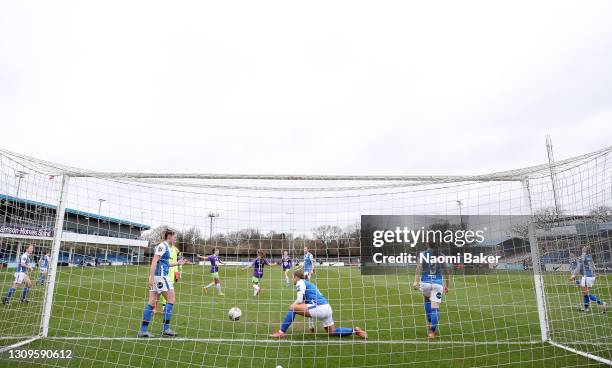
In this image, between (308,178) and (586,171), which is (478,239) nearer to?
(586,171)

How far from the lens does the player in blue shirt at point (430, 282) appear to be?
22.6ft

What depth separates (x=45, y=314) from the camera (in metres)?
6.39

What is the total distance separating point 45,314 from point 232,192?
3696mm

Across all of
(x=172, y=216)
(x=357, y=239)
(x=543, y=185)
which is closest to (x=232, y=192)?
(x=172, y=216)

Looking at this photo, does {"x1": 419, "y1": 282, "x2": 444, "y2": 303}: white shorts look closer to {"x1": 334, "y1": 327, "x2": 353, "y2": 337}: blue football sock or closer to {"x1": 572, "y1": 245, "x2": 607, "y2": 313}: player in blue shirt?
{"x1": 334, "y1": 327, "x2": 353, "y2": 337}: blue football sock

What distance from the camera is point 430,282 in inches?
279

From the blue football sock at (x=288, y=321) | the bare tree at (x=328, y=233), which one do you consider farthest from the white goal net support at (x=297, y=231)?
the blue football sock at (x=288, y=321)

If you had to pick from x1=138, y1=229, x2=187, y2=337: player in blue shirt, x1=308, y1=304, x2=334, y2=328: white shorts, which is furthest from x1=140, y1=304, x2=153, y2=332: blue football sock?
x1=308, y1=304, x2=334, y2=328: white shorts

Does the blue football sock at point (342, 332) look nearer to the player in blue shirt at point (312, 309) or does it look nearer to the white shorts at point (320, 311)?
the player in blue shirt at point (312, 309)

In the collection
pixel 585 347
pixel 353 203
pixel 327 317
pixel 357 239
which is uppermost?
pixel 353 203

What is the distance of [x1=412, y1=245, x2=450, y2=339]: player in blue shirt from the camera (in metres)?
6.90

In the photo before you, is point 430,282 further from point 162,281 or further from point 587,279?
point 587,279

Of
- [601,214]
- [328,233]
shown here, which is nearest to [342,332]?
[328,233]

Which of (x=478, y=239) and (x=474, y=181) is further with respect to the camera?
(x=478, y=239)
